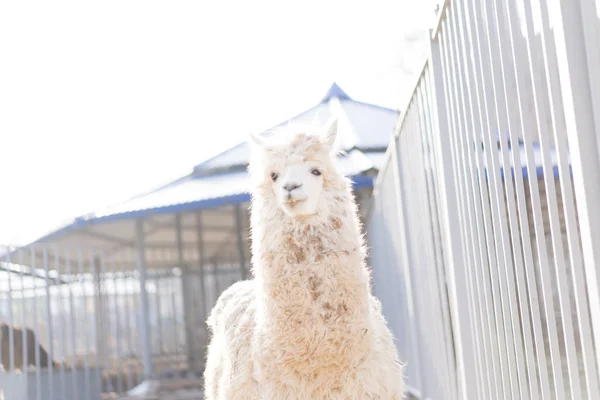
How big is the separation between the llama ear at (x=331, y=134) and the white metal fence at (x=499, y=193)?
1.51 ft

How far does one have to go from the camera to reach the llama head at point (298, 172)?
351 cm

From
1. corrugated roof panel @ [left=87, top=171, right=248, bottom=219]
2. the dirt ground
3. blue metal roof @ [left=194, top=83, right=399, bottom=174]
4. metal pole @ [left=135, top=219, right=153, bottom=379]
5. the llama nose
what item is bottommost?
the dirt ground

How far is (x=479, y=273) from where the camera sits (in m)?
3.05

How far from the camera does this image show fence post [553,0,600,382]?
1.58 meters

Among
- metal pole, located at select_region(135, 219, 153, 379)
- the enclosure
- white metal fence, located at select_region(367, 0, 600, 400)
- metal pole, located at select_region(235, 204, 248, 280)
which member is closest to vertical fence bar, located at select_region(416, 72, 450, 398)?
white metal fence, located at select_region(367, 0, 600, 400)

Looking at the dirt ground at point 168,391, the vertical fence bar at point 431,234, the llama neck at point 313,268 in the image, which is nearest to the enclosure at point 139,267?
the dirt ground at point 168,391

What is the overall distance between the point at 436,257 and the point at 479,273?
1.22 meters

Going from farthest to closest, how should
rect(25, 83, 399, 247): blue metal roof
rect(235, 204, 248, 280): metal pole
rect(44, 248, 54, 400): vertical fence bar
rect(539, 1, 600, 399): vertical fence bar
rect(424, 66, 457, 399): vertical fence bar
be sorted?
rect(235, 204, 248, 280): metal pole, rect(25, 83, 399, 247): blue metal roof, rect(44, 248, 54, 400): vertical fence bar, rect(424, 66, 457, 399): vertical fence bar, rect(539, 1, 600, 399): vertical fence bar

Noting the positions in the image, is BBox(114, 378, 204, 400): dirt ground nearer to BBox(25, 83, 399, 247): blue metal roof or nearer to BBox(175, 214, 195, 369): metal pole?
BBox(175, 214, 195, 369): metal pole

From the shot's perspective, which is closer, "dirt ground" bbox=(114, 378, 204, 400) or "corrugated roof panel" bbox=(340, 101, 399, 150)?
"dirt ground" bbox=(114, 378, 204, 400)

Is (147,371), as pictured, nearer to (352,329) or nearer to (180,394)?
(180,394)

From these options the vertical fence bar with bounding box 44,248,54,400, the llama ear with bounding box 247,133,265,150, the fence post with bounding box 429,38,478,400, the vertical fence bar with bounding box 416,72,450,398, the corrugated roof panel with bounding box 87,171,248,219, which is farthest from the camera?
the corrugated roof panel with bounding box 87,171,248,219

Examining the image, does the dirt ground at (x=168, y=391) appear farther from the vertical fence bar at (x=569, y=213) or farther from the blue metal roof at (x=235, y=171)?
the vertical fence bar at (x=569, y=213)

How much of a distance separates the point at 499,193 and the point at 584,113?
1003mm
